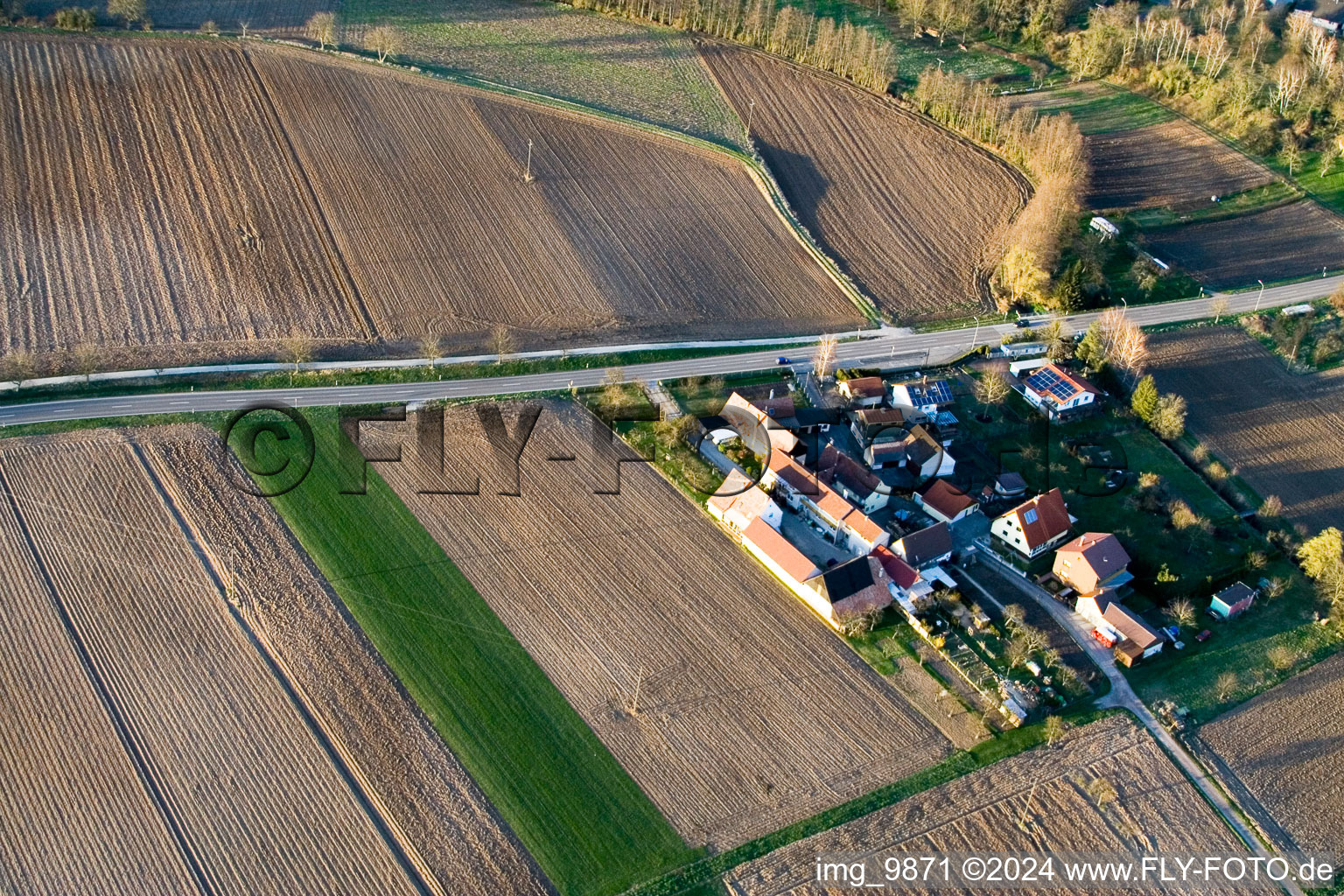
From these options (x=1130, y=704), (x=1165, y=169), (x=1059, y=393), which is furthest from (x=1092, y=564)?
(x=1165, y=169)

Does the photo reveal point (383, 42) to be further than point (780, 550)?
Yes

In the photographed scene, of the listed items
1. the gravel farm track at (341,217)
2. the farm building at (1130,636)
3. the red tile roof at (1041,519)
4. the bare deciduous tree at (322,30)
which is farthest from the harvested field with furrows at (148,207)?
the farm building at (1130,636)

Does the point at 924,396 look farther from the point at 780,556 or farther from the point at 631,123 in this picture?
the point at 631,123

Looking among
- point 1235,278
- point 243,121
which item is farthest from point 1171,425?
point 243,121

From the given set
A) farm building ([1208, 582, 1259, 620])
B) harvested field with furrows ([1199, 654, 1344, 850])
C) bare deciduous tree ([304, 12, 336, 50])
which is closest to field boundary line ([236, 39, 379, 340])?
bare deciduous tree ([304, 12, 336, 50])

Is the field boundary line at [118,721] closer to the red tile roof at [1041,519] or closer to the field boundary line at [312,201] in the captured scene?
the field boundary line at [312,201]

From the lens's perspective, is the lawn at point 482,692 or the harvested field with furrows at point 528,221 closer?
the lawn at point 482,692
